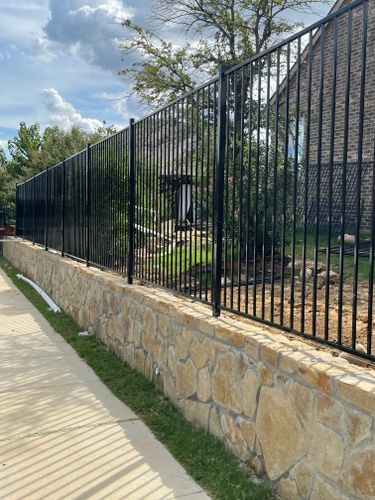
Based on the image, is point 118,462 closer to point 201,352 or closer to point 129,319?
point 201,352

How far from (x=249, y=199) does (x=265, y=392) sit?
133 cm

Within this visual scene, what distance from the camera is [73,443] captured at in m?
3.68

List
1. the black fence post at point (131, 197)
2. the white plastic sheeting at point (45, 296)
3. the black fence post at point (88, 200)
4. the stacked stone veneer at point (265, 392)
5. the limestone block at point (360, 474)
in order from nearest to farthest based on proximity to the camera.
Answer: the limestone block at point (360, 474) < the stacked stone veneer at point (265, 392) < the black fence post at point (131, 197) < the black fence post at point (88, 200) < the white plastic sheeting at point (45, 296)

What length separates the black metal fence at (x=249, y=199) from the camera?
296 centimetres

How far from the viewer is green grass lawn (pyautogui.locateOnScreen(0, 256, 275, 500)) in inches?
118

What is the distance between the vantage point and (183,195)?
5.09 m

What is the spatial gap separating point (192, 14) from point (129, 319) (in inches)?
363

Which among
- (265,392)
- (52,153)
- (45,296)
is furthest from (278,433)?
(52,153)

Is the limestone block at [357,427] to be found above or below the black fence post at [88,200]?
below

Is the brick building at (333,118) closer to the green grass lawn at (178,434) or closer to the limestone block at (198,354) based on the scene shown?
the limestone block at (198,354)

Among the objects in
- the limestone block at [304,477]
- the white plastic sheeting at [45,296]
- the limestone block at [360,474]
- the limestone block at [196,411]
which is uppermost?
the limestone block at [360,474]

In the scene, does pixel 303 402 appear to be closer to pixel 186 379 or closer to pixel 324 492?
pixel 324 492

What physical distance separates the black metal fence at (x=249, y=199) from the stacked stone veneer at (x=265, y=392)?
0.22 m

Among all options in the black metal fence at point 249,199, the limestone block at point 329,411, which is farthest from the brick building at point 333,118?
the limestone block at point 329,411
